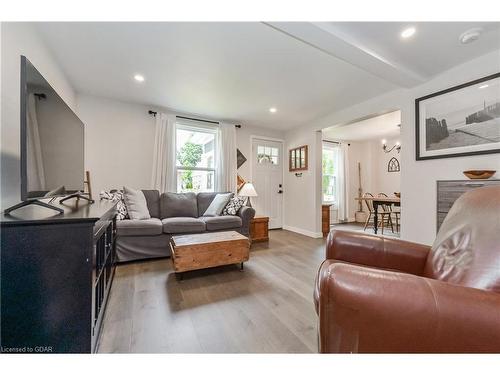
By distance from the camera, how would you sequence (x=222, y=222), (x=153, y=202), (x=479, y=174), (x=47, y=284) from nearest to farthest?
(x=47, y=284), (x=479, y=174), (x=222, y=222), (x=153, y=202)

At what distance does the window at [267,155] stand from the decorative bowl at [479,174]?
129 inches

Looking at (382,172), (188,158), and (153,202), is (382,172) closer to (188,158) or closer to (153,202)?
(188,158)

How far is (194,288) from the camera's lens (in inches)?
78.0

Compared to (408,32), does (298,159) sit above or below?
below

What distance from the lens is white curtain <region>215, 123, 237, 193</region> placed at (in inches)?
159

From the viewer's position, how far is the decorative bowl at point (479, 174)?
6.35 feet

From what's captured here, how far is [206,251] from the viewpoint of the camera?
2184mm

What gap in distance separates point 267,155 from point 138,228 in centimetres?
311

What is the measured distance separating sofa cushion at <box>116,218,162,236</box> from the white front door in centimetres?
228

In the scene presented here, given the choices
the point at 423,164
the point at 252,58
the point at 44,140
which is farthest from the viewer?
the point at 423,164

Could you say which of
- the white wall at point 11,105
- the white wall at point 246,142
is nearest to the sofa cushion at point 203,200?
the white wall at point 246,142

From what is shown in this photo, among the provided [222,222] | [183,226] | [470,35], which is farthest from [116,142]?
[470,35]

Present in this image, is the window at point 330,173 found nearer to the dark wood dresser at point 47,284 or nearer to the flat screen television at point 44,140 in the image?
the flat screen television at point 44,140
